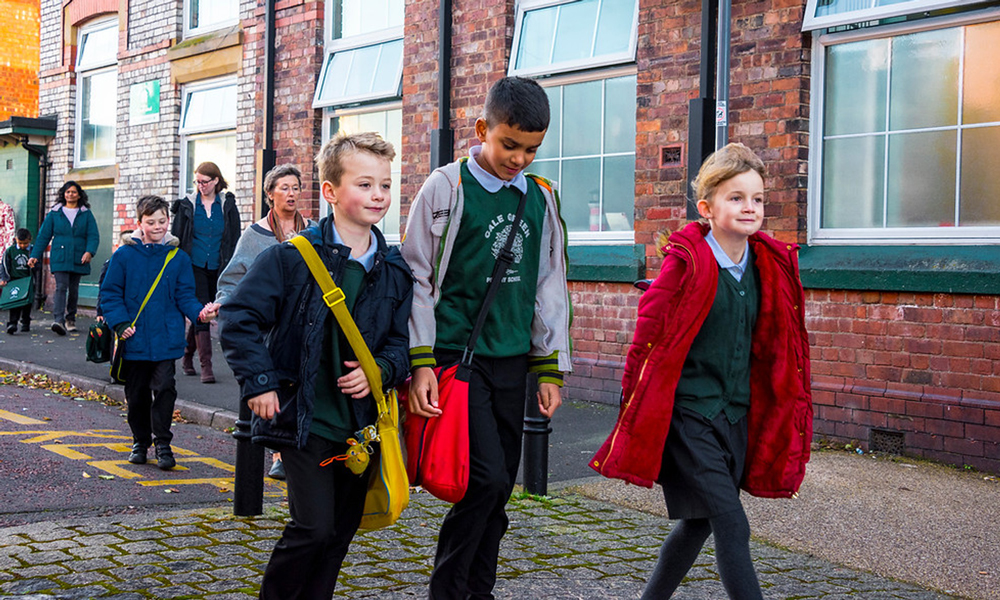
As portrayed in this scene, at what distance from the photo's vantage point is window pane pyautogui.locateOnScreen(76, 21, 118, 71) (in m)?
18.1

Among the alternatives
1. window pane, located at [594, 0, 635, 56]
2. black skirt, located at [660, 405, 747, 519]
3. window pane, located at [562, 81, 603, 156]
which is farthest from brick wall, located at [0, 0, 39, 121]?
black skirt, located at [660, 405, 747, 519]

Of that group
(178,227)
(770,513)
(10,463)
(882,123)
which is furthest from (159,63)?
(770,513)

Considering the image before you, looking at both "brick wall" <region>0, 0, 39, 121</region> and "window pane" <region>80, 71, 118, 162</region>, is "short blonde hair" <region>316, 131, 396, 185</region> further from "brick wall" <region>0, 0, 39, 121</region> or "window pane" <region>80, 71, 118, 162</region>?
"brick wall" <region>0, 0, 39, 121</region>

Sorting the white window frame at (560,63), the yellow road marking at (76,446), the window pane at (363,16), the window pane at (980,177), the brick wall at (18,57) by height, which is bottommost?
the yellow road marking at (76,446)

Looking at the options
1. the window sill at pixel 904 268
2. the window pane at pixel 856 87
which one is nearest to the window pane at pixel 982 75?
the window pane at pixel 856 87

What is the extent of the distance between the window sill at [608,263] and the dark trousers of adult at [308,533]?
240 inches

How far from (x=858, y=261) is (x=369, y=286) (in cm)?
509

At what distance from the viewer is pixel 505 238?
3.69 m

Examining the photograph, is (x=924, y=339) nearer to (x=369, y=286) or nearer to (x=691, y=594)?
(x=691, y=594)

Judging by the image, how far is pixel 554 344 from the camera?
3.76 meters

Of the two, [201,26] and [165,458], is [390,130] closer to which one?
[201,26]

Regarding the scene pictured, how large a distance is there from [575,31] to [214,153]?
7006 millimetres

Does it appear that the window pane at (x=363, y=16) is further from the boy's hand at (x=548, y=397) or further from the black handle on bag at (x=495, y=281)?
the boy's hand at (x=548, y=397)

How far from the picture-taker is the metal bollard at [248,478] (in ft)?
17.7
